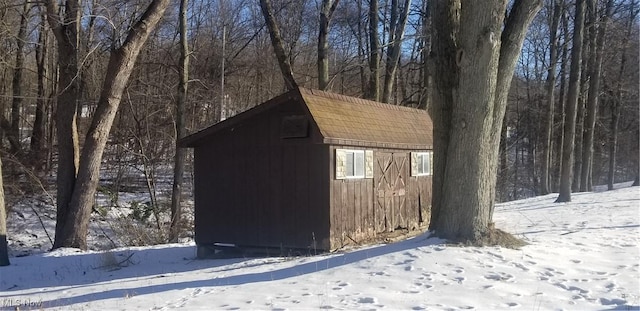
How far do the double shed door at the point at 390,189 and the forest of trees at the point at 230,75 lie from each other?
2.30 meters

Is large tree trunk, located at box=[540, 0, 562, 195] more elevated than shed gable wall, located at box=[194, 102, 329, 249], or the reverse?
large tree trunk, located at box=[540, 0, 562, 195]

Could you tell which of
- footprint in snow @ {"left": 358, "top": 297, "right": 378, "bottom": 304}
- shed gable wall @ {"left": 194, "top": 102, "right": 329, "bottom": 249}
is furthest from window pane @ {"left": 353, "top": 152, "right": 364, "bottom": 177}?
footprint in snow @ {"left": 358, "top": 297, "right": 378, "bottom": 304}

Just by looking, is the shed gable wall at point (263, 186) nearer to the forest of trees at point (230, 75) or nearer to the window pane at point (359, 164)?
the window pane at point (359, 164)

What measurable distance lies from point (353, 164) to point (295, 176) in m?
1.32

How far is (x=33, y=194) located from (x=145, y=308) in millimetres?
17577

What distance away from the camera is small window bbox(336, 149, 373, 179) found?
12.0 metres

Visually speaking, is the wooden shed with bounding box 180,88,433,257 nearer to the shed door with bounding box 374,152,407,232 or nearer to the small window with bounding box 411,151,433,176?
the shed door with bounding box 374,152,407,232

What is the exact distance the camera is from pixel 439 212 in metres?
9.80

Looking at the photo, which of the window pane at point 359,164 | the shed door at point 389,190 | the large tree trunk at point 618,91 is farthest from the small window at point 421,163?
the large tree trunk at point 618,91

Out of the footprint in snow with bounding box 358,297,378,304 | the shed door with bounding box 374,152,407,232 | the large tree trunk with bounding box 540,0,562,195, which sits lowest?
the footprint in snow with bounding box 358,297,378,304

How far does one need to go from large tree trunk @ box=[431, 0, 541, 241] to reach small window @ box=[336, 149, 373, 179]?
2631 millimetres

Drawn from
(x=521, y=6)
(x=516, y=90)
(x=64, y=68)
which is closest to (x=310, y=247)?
(x=521, y=6)

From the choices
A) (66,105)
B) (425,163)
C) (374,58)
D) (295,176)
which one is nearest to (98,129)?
(66,105)

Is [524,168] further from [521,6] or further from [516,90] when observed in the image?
[521,6]
